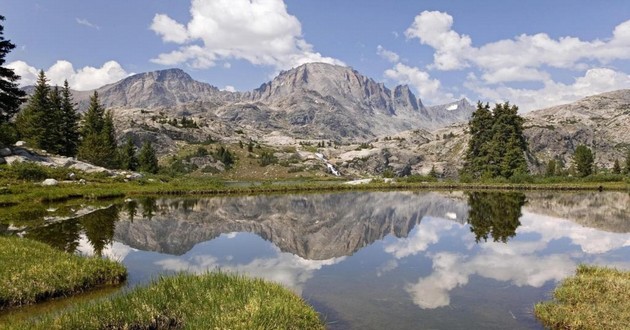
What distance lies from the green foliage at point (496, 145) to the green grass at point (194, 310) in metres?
120

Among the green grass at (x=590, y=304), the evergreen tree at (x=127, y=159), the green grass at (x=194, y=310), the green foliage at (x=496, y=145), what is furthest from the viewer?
the green foliage at (x=496, y=145)

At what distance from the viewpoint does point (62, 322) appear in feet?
41.5

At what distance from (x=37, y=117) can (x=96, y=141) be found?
46.8ft

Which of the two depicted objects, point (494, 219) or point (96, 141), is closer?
point (494, 219)

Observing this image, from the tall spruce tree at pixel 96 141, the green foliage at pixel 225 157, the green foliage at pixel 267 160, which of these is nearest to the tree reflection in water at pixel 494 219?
the tall spruce tree at pixel 96 141

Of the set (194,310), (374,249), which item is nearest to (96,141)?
(374,249)

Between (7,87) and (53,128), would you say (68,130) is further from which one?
(7,87)

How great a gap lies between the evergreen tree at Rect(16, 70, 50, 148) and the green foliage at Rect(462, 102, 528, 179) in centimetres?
11151

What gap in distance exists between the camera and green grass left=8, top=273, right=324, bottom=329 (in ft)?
40.9

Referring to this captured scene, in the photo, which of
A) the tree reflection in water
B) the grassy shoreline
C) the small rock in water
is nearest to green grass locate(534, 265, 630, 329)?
the tree reflection in water

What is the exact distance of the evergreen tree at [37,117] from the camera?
9256 centimetres

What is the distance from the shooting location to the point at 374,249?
33.2 m

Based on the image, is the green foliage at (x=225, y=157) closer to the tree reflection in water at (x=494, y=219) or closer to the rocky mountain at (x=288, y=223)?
the rocky mountain at (x=288, y=223)

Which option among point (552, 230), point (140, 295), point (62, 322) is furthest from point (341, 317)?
point (552, 230)
